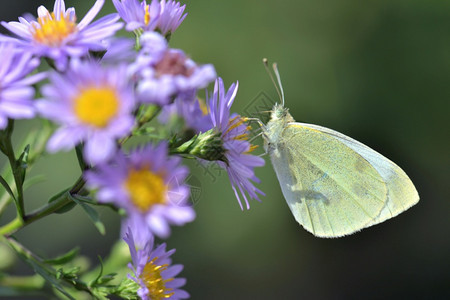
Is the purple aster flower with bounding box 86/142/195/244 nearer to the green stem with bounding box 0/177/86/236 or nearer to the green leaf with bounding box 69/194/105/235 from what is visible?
the green leaf with bounding box 69/194/105/235

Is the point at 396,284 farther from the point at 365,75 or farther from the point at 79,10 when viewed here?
the point at 79,10

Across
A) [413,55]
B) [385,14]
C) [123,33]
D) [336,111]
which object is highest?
[123,33]

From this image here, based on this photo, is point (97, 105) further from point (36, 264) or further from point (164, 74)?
point (36, 264)

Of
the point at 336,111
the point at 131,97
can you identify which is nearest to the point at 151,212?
the point at 131,97

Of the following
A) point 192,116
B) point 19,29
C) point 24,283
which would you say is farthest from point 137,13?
point 24,283

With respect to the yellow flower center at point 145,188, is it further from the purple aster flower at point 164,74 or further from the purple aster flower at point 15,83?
the purple aster flower at point 15,83

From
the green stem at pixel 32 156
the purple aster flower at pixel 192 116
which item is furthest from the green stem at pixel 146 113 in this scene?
the green stem at pixel 32 156

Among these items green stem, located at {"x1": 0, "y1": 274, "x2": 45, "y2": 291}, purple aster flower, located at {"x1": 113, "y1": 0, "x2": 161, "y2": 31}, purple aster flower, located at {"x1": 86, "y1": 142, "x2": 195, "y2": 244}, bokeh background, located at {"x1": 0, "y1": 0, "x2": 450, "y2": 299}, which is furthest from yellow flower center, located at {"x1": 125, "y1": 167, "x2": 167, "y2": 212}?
bokeh background, located at {"x1": 0, "y1": 0, "x2": 450, "y2": 299}
